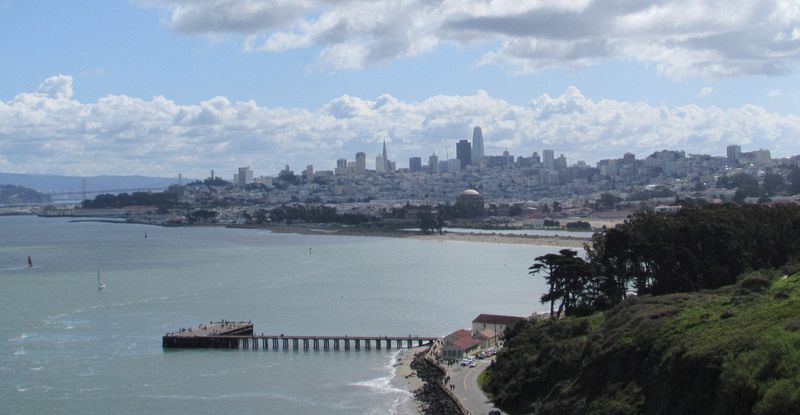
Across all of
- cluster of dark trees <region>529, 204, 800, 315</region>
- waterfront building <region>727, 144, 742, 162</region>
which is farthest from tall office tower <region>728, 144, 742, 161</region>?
cluster of dark trees <region>529, 204, 800, 315</region>

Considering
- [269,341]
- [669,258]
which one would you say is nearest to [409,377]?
[269,341]

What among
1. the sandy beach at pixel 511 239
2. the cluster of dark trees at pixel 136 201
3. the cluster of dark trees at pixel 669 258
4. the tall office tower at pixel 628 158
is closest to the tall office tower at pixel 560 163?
the tall office tower at pixel 628 158

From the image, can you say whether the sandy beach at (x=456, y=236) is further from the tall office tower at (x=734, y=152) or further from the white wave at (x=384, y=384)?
the tall office tower at (x=734, y=152)

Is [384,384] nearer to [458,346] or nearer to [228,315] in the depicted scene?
[458,346]

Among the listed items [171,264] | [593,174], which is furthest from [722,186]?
[171,264]

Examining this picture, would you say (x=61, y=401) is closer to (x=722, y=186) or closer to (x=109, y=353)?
(x=109, y=353)

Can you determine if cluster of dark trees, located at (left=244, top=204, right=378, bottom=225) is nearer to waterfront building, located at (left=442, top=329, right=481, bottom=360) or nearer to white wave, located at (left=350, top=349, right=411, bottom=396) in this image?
waterfront building, located at (left=442, top=329, right=481, bottom=360)
